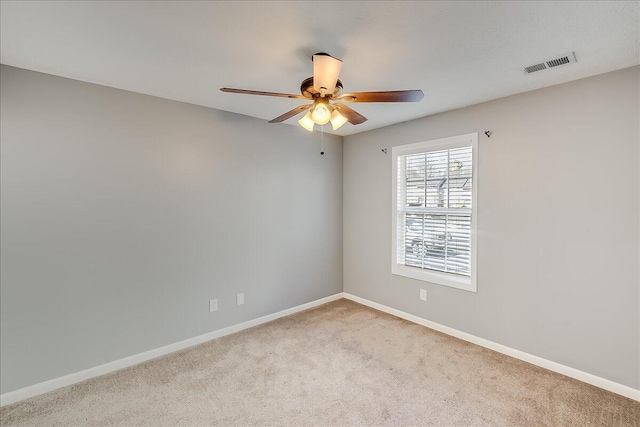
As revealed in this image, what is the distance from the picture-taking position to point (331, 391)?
227 cm

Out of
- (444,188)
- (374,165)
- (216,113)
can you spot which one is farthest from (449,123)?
(216,113)

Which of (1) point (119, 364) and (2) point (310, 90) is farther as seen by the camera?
(1) point (119, 364)

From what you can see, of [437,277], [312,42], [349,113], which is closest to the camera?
[312,42]

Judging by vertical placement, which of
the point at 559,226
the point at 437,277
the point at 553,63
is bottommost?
the point at 437,277

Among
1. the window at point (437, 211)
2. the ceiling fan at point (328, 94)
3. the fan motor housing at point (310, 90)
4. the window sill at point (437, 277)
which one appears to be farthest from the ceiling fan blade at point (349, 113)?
the window sill at point (437, 277)

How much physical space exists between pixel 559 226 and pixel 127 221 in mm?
3642

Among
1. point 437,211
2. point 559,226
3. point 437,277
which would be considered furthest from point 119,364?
point 559,226

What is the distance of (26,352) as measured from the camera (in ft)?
7.22

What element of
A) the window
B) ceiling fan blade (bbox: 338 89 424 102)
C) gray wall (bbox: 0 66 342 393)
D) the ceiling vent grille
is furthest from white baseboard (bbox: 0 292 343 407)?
the ceiling vent grille

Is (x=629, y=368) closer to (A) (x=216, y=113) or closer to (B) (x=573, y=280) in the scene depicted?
(B) (x=573, y=280)

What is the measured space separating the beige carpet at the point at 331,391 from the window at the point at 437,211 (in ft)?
2.58

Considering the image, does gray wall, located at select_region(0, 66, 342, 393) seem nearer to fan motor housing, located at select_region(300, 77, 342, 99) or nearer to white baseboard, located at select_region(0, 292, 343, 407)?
white baseboard, located at select_region(0, 292, 343, 407)

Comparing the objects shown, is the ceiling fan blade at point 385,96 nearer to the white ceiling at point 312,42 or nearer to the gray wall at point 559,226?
the white ceiling at point 312,42

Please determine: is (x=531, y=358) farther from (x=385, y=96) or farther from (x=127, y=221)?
(x=127, y=221)
